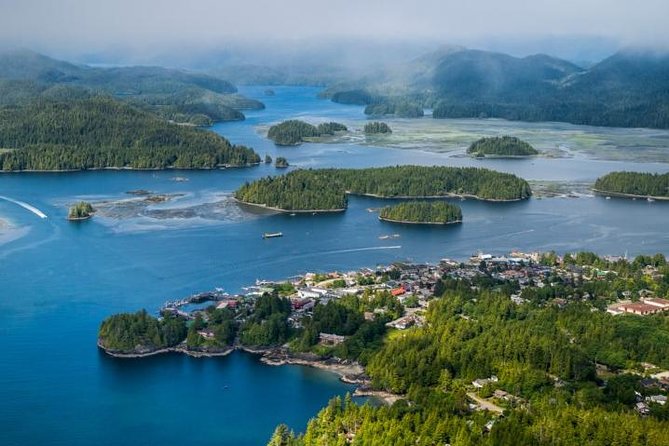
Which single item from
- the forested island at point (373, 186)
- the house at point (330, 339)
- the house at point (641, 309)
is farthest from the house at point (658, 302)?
the forested island at point (373, 186)

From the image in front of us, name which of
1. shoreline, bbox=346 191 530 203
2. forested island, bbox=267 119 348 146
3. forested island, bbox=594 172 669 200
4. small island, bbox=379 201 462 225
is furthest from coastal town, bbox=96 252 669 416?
forested island, bbox=267 119 348 146

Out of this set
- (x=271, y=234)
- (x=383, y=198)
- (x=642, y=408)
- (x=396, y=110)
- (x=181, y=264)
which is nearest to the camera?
(x=642, y=408)

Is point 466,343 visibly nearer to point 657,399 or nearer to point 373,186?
point 657,399

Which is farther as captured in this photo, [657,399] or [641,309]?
[641,309]

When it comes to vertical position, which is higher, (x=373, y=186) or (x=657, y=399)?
(x=373, y=186)

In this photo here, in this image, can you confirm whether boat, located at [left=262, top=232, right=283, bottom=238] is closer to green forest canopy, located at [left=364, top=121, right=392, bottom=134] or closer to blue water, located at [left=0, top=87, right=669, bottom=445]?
blue water, located at [left=0, top=87, right=669, bottom=445]

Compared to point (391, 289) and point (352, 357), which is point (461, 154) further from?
point (352, 357)

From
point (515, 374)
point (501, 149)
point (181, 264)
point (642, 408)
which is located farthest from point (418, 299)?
point (501, 149)
